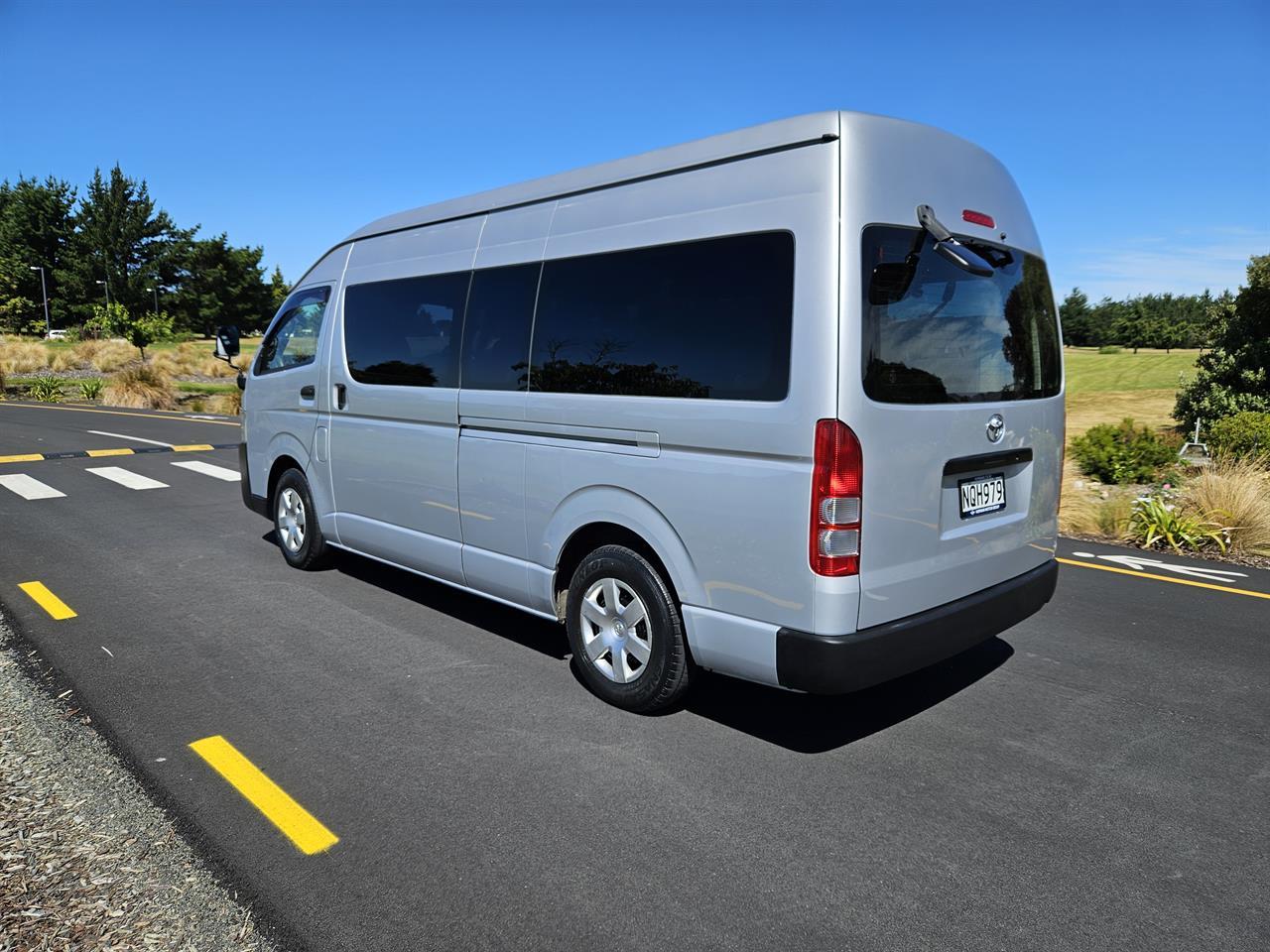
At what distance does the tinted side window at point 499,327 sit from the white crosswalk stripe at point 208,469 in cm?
746

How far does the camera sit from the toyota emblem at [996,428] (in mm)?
3699

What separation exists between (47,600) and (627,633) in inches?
165

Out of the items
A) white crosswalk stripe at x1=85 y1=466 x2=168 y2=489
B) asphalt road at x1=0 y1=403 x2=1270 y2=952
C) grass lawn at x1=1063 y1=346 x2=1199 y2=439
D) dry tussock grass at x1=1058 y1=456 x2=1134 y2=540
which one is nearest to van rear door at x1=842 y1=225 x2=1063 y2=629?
asphalt road at x1=0 y1=403 x2=1270 y2=952

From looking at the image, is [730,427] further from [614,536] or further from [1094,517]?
[1094,517]

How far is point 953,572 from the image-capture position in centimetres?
362

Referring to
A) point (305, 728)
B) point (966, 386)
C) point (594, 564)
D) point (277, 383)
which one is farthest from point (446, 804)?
point (277, 383)

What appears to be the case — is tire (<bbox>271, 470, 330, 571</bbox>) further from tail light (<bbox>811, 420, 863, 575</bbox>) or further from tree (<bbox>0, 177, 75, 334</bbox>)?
tree (<bbox>0, 177, 75, 334</bbox>)

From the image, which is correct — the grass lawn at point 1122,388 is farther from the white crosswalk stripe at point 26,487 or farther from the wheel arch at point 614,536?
the white crosswalk stripe at point 26,487

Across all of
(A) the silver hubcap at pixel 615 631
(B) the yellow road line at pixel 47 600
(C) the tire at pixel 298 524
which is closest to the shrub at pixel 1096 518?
(A) the silver hubcap at pixel 615 631

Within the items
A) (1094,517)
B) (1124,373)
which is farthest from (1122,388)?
(1094,517)

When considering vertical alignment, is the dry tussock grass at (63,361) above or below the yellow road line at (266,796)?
above

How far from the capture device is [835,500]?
3143 millimetres

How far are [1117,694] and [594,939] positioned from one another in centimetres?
314

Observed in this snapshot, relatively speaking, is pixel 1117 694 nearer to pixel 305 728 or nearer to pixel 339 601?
pixel 305 728
